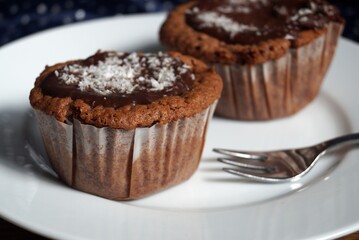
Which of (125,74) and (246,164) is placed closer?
(125,74)

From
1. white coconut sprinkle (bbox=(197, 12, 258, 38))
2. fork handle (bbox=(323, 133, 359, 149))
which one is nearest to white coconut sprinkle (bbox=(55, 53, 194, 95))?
white coconut sprinkle (bbox=(197, 12, 258, 38))

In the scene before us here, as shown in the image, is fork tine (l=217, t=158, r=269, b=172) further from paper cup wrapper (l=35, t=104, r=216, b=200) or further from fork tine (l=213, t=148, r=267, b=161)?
paper cup wrapper (l=35, t=104, r=216, b=200)

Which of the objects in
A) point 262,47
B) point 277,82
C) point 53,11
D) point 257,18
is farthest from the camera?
point 53,11

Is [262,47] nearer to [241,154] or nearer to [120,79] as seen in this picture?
[241,154]

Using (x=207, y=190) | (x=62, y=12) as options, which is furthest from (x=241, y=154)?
(x=62, y=12)

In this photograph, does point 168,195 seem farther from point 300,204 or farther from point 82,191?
point 300,204

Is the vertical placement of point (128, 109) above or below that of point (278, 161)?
above

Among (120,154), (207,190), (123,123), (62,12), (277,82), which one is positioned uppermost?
(123,123)

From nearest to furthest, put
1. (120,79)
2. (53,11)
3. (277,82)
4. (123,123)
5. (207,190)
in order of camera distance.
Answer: (123,123)
(120,79)
(207,190)
(277,82)
(53,11)
